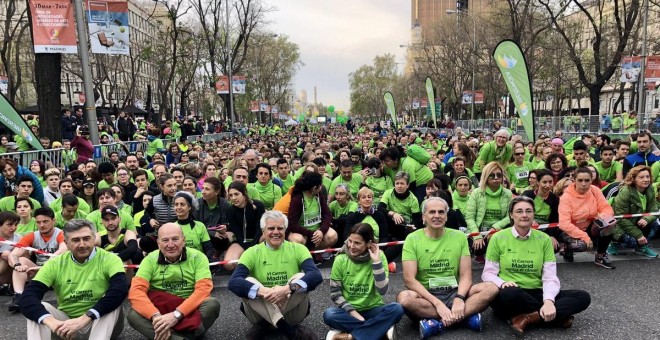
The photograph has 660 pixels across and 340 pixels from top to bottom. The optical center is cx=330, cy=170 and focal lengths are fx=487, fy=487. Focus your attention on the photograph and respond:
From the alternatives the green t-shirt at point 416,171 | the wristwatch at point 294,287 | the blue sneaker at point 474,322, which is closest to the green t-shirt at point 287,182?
the green t-shirt at point 416,171

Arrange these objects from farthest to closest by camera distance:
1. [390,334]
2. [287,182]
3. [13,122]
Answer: [13,122], [287,182], [390,334]

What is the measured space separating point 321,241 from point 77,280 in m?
3.33

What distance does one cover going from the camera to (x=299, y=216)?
6.80m

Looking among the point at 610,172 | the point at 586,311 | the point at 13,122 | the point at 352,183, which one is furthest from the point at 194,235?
the point at 13,122

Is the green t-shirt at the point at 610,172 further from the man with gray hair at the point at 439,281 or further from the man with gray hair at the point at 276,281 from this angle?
the man with gray hair at the point at 276,281

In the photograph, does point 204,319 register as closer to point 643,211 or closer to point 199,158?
point 643,211

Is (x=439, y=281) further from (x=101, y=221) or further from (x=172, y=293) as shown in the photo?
(x=101, y=221)

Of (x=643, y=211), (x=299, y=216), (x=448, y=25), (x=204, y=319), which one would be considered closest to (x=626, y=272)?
(x=643, y=211)

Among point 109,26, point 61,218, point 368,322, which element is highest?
point 109,26

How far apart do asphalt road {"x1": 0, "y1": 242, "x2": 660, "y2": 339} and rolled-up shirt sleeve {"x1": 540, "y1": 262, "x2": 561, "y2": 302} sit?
353 mm

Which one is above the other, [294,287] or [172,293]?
[294,287]

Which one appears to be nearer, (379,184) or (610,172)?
(379,184)

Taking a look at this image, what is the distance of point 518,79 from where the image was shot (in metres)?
12.1

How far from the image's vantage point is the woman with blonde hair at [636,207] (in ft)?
21.7
